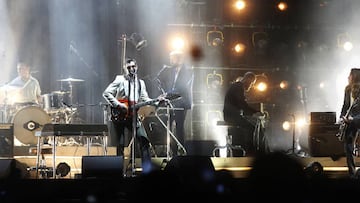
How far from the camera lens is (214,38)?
15227mm

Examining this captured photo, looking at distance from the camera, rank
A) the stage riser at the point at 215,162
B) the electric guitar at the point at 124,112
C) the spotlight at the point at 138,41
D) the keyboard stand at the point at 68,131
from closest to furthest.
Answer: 1. the keyboard stand at the point at 68,131
2. the electric guitar at the point at 124,112
3. the stage riser at the point at 215,162
4. the spotlight at the point at 138,41

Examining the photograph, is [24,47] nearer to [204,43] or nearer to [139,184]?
[204,43]

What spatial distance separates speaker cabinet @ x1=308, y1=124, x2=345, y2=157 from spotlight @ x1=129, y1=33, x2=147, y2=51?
4.59m

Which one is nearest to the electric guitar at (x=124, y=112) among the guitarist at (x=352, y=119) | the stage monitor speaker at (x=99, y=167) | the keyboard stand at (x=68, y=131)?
the keyboard stand at (x=68, y=131)

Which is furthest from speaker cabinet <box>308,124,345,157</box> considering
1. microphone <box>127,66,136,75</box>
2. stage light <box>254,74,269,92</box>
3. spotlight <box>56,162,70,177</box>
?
spotlight <box>56,162,70,177</box>

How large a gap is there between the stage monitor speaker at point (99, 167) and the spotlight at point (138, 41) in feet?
23.4

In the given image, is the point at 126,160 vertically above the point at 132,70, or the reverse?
the point at 132,70

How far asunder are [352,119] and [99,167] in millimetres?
4362

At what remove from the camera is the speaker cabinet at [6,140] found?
10.5m

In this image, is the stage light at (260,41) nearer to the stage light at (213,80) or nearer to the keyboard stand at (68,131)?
the stage light at (213,80)

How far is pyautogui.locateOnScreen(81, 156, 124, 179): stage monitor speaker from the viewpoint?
273 inches

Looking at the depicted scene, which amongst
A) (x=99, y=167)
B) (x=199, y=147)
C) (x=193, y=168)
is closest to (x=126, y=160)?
(x=199, y=147)

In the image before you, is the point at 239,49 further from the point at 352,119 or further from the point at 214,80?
the point at 352,119

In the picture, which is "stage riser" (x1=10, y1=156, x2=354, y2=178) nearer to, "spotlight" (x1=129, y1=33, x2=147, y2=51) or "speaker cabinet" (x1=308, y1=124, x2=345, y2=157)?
"speaker cabinet" (x1=308, y1=124, x2=345, y2=157)
